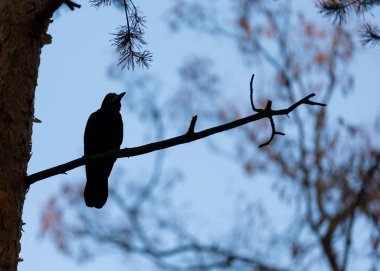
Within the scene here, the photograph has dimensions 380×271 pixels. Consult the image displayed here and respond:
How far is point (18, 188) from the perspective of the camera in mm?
3375

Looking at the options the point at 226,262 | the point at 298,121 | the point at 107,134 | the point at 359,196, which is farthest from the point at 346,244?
the point at 107,134

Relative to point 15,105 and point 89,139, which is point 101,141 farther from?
point 15,105

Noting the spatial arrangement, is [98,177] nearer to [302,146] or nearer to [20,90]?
[20,90]

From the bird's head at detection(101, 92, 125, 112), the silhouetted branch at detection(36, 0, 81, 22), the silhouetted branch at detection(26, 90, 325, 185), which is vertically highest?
the bird's head at detection(101, 92, 125, 112)

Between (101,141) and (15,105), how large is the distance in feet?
6.94

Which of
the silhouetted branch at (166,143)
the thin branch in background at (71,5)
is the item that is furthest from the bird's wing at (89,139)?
the silhouetted branch at (166,143)

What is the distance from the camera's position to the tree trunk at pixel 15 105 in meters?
3.29

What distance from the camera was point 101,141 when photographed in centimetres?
557

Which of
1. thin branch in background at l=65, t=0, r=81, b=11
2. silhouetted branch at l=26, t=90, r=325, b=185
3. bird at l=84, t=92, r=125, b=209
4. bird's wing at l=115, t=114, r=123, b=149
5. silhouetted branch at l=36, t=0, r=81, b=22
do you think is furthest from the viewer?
bird's wing at l=115, t=114, r=123, b=149

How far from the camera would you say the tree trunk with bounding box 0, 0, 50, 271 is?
3289 millimetres

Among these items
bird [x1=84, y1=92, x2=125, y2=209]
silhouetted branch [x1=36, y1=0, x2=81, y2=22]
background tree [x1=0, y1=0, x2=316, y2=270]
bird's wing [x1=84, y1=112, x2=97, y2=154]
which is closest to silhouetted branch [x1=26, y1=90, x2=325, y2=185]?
background tree [x1=0, y1=0, x2=316, y2=270]

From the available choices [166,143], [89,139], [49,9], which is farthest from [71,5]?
[89,139]

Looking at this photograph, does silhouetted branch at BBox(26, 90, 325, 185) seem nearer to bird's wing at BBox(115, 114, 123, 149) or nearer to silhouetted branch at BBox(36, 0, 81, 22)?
silhouetted branch at BBox(36, 0, 81, 22)

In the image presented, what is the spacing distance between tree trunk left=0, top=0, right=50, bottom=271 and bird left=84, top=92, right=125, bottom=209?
155cm
